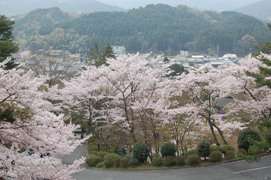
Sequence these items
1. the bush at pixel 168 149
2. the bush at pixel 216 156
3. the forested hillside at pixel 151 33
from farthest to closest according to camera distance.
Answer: the forested hillside at pixel 151 33, the bush at pixel 168 149, the bush at pixel 216 156

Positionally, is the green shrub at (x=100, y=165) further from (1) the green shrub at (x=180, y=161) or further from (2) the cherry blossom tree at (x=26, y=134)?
(2) the cherry blossom tree at (x=26, y=134)

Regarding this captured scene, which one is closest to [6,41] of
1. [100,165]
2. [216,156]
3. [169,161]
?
[100,165]

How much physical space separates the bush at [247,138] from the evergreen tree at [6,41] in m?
9.55

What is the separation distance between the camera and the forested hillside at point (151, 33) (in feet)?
264

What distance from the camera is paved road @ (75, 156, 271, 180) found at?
499 inches

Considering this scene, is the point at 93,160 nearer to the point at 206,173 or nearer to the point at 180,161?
the point at 180,161

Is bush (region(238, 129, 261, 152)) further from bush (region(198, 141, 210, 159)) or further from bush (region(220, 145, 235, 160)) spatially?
bush (region(198, 141, 210, 159))

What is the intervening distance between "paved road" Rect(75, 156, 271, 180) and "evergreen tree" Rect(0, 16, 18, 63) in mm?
6389

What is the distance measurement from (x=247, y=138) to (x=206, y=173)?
2.20 m

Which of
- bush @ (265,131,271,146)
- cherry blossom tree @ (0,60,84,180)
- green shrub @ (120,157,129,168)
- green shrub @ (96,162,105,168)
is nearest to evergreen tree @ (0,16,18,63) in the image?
green shrub @ (96,162,105,168)

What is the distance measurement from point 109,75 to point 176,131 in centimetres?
343

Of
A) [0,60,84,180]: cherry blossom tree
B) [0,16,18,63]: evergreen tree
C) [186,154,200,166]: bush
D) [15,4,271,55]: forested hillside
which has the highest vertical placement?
[15,4,271,55]: forested hillside

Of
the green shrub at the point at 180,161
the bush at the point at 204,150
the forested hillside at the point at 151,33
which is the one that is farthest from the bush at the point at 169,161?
the forested hillside at the point at 151,33

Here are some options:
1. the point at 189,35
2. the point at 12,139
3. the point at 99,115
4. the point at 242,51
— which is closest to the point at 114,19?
the point at 189,35
